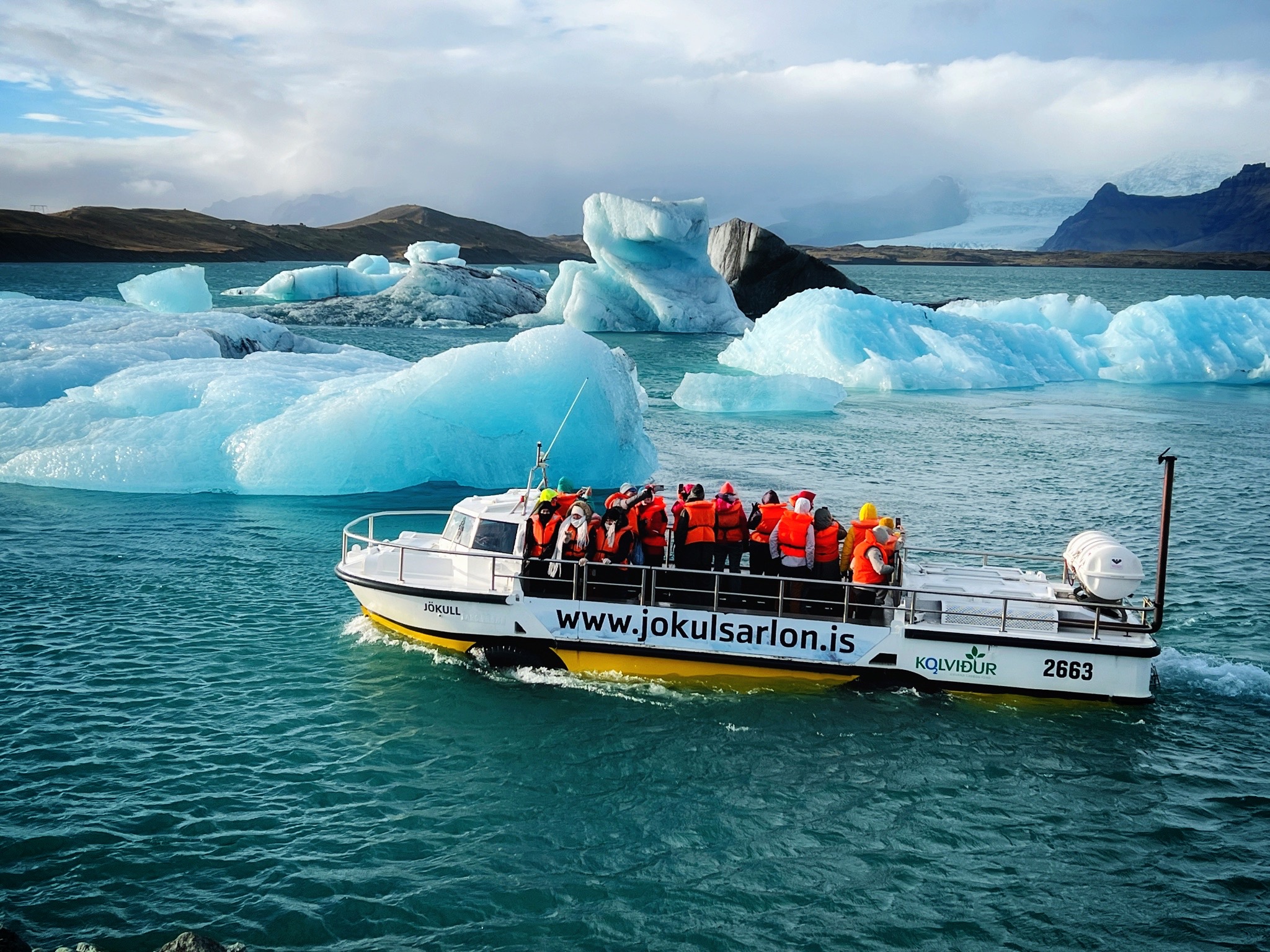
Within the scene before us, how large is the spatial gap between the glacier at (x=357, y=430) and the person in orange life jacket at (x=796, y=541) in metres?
9.93

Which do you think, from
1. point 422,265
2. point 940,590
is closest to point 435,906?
point 940,590

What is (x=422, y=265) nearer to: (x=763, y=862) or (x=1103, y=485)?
(x=1103, y=485)

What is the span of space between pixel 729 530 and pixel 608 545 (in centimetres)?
142

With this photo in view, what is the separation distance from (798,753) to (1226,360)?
42.6m

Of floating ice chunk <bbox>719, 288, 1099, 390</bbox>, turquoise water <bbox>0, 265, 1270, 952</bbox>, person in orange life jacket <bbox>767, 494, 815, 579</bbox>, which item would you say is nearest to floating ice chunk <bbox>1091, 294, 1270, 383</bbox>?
floating ice chunk <bbox>719, 288, 1099, 390</bbox>

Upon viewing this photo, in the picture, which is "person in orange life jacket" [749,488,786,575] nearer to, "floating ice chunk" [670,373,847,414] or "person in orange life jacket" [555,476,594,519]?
"person in orange life jacket" [555,476,594,519]

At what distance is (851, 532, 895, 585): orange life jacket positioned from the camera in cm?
1205

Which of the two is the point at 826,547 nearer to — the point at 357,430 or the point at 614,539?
the point at 614,539

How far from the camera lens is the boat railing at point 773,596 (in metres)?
11.8

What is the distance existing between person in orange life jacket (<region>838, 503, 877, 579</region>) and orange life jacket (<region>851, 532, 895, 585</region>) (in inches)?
5.3

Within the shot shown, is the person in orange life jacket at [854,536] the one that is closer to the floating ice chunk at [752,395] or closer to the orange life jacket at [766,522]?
the orange life jacket at [766,522]

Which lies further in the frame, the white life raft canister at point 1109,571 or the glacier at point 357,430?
the glacier at point 357,430

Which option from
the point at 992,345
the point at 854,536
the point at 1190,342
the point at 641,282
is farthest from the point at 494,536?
the point at 641,282

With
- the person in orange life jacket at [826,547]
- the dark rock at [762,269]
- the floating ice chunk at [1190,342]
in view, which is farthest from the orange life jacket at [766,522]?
the dark rock at [762,269]
